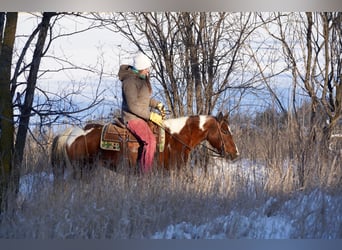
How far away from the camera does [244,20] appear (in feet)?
22.2

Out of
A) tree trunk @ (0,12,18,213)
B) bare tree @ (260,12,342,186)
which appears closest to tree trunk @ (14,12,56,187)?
tree trunk @ (0,12,18,213)

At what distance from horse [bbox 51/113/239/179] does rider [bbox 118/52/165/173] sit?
50 mm

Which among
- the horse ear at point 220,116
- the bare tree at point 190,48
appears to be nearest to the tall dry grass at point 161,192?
the horse ear at point 220,116

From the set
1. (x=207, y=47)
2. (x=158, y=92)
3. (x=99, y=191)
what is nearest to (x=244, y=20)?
(x=207, y=47)

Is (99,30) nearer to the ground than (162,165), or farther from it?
farther from it

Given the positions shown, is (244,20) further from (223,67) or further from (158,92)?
(158,92)

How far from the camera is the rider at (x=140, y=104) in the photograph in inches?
266

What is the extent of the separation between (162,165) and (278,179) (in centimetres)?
97

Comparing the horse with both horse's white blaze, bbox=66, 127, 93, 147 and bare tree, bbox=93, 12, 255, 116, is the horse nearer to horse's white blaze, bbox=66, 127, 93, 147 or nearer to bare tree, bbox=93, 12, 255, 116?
horse's white blaze, bbox=66, 127, 93, 147

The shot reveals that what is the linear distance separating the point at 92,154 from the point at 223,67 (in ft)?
4.29

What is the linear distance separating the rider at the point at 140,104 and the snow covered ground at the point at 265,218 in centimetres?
60

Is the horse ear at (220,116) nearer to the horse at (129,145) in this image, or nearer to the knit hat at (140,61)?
the horse at (129,145)

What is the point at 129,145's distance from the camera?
22.2 feet
